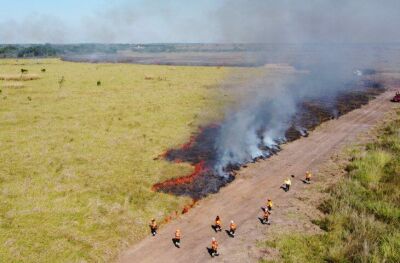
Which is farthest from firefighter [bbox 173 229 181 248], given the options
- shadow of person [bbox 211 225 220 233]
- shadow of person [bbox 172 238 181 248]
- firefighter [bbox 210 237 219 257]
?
shadow of person [bbox 211 225 220 233]

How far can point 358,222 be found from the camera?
33.5 m

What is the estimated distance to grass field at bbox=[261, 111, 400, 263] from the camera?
96.6 ft

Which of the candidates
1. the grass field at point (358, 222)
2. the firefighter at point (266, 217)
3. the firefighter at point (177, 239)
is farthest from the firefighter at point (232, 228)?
the firefighter at point (177, 239)

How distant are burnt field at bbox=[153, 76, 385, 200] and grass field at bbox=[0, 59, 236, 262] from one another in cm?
173

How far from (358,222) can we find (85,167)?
30.7 m

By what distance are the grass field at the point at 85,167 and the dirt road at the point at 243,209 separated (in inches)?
101

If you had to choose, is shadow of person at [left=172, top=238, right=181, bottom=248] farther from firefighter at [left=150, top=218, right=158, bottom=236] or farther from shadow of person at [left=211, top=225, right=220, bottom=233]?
shadow of person at [left=211, top=225, right=220, bottom=233]

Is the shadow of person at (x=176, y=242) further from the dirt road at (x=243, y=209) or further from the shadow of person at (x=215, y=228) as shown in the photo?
the shadow of person at (x=215, y=228)

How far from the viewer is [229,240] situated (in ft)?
107

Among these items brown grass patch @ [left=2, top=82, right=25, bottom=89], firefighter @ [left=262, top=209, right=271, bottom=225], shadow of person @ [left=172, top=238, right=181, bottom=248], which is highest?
brown grass patch @ [left=2, top=82, right=25, bottom=89]

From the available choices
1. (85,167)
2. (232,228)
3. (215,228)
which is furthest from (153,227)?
(85,167)

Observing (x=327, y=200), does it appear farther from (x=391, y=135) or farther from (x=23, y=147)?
(x=23, y=147)

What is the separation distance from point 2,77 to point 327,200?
11112 centimetres

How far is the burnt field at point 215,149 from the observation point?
4328 cm
